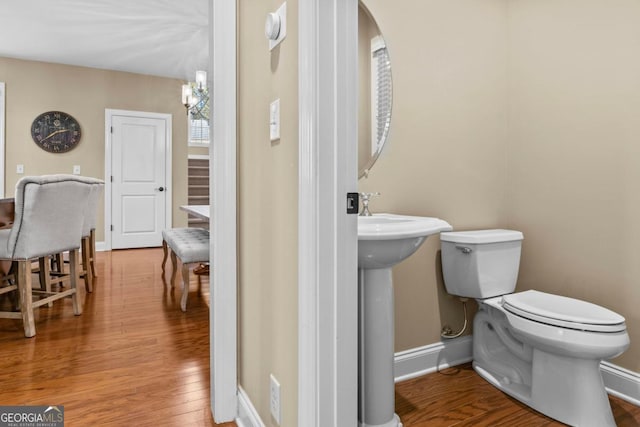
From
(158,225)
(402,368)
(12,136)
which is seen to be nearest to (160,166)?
(158,225)

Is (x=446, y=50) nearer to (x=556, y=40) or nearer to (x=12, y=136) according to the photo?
(x=556, y=40)

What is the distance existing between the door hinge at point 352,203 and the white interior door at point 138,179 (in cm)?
551

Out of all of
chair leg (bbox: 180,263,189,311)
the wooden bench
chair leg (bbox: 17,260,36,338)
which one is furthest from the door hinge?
chair leg (bbox: 17,260,36,338)

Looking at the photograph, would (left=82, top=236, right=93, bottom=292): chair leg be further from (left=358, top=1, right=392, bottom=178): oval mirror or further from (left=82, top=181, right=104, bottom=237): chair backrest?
(left=358, top=1, right=392, bottom=178): oval mirror

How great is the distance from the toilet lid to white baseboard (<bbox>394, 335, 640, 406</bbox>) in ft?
1.36

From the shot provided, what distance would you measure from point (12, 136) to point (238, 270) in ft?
17.4

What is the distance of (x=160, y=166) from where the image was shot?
19.6ft

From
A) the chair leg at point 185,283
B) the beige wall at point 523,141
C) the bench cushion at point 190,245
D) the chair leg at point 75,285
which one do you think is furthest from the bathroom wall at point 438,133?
the chair leg at point 75,285

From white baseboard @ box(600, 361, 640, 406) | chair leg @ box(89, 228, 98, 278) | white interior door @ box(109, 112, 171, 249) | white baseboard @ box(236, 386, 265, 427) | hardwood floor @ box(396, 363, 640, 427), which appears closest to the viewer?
white baseboard @ box(236, 386, 265, 427)

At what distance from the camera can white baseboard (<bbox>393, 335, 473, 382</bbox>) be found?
198 centimetres

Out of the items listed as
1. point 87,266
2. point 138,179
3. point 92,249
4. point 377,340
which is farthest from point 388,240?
point 138,179

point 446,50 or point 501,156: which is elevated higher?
point 446,50

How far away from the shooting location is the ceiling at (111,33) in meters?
3.79

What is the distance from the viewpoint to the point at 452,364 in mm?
2137
